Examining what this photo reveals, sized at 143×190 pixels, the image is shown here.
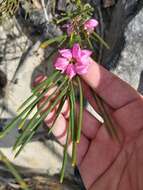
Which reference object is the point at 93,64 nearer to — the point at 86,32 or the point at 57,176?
the point at 86,32

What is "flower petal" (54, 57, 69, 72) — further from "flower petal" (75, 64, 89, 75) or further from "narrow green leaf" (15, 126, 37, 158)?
"narrow green leaf" (15, 126, 37, 158)

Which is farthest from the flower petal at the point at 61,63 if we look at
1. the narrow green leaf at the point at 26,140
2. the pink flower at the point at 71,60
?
the narrow green leaf at the point at 26,140

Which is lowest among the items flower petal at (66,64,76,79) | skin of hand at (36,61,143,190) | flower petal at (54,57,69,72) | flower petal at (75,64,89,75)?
skin of hand at (36,61,143,190)

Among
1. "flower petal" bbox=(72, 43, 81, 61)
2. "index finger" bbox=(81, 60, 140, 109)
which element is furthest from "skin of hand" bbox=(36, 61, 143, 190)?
"flower petal" bbox=(72, 43, 81, 61)

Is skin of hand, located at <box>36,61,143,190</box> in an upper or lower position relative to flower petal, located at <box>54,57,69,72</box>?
lower

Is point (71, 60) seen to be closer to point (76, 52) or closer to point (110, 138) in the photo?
point (76, 52)

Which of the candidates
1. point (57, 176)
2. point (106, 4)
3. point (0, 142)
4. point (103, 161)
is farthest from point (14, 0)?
point (103, 161)

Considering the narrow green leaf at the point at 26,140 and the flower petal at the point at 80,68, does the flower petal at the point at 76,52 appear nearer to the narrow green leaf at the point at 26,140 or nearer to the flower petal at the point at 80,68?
the flower petal at the point at 80,68
